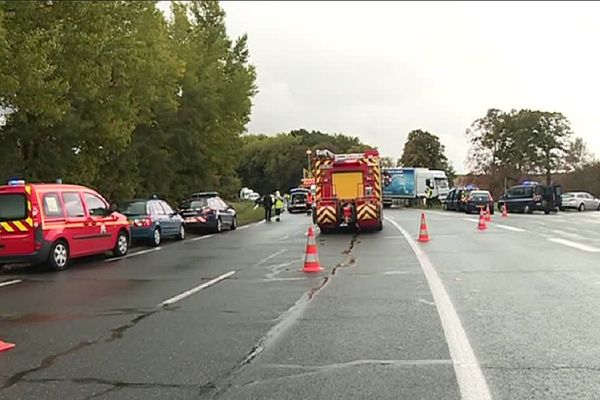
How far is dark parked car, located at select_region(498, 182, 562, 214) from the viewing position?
4381 cm

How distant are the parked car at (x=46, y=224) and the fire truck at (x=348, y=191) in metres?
10.4

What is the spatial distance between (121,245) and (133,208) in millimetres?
3588

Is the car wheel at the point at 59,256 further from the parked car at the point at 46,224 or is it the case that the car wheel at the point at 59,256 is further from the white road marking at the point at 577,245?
the white road marking at the point at 577,245

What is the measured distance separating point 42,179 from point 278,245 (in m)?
7.27

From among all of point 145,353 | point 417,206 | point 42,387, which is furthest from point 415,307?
point 417,206

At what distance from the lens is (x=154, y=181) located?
29.3 m

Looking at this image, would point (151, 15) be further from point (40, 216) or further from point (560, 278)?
point (560, 278)

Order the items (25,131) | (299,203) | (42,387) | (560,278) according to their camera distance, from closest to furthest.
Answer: (42,387) → (560,278) → (25,131) → (299,203)

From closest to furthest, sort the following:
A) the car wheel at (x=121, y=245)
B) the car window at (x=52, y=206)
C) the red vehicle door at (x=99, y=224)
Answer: the car window at (x=52, y=206) → the red vehicle door at (x=99, y=224) → the car wheel at (x=121, y=245)

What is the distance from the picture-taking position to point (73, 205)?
15266mm

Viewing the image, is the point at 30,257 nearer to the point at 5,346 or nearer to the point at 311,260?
the point at 311,260

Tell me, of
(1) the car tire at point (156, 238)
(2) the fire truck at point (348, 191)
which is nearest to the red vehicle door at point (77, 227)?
(1) the car tire at point (156, 238)

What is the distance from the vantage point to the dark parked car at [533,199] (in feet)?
144

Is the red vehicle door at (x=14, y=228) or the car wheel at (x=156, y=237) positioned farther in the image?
the car wheel at (x=156, y=237)
